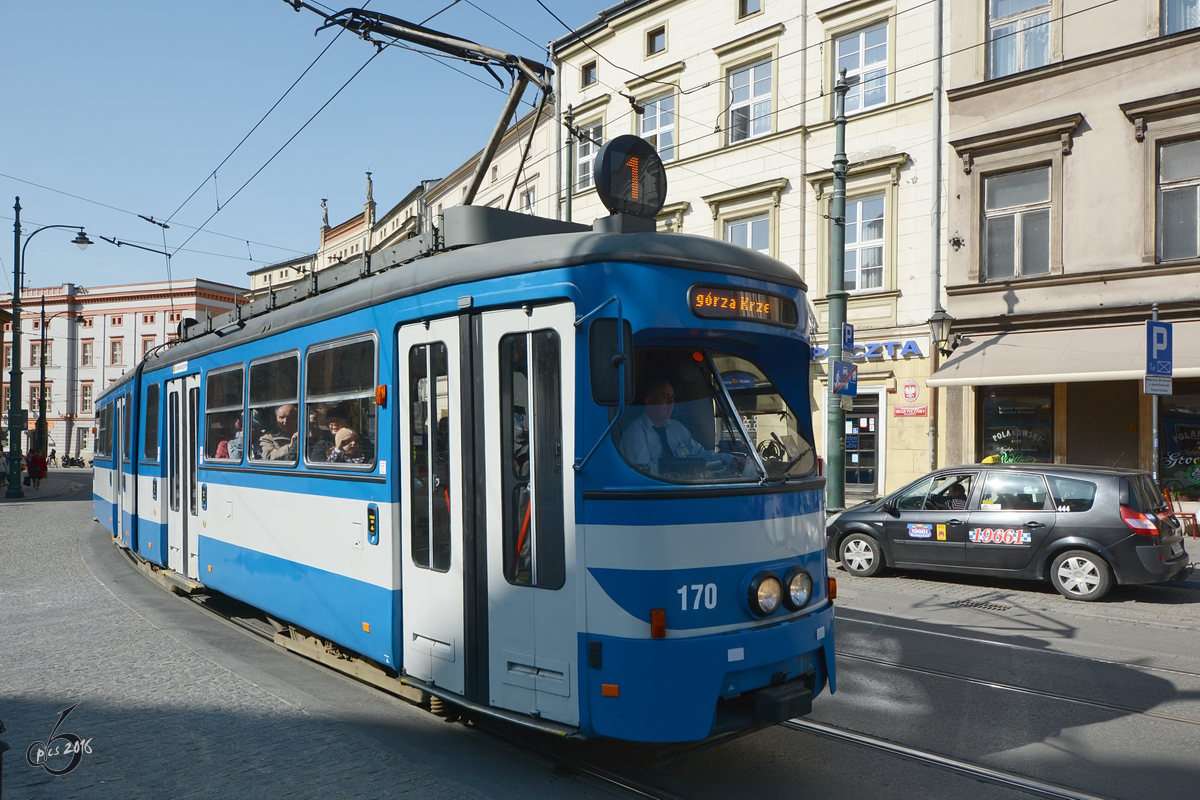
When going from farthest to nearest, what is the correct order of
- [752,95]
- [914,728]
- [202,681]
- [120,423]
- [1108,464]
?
[752,95] < [1108,464] < [120,423] < [202,681] < [914,728]

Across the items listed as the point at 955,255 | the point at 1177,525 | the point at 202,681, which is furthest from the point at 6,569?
the point at 955,255

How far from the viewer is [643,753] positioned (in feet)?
17.3

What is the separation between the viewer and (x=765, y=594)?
4.73 meters

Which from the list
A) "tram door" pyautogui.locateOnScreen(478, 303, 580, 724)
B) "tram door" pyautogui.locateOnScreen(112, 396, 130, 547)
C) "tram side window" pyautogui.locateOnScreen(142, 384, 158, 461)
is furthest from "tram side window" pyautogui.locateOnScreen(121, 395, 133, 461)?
"tram door" pyautogui.locateOnScreen(478, 303, 580, 724)

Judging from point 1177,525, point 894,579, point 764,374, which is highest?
point 764,374

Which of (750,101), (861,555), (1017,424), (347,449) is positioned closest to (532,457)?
(347,449)

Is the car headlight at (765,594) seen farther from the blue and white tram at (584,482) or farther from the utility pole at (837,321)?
the utility pole at (837,321)

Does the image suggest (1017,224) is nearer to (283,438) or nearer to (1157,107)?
(1157,107)

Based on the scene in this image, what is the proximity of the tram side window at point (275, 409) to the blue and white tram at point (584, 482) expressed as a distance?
3.12 ft

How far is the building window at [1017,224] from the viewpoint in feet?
57.9

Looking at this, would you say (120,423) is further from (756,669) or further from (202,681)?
(756,669)

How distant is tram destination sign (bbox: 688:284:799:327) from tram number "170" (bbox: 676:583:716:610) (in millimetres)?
1369

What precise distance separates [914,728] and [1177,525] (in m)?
6.66

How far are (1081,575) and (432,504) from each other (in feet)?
26.7
